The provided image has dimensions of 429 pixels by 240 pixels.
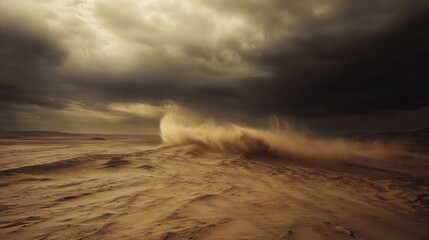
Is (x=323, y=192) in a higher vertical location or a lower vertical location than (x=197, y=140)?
lower

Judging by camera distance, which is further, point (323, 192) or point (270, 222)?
point (323, 192)

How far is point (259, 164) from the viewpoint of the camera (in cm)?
1315

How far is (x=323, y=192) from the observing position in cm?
812

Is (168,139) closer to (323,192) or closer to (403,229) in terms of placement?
(323,192)

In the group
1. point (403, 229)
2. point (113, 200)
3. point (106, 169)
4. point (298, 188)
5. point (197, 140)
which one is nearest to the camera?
point (403, 229)

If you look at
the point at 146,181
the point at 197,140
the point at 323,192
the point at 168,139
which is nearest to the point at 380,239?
the point at 323,192

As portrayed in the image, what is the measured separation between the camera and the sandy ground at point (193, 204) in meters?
4.30

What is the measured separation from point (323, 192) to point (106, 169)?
7584mm

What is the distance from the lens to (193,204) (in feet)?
19.0

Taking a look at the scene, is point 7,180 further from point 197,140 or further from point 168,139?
point 168,139

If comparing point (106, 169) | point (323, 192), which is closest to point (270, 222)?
point (323, 192)

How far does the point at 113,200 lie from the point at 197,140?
548 inches

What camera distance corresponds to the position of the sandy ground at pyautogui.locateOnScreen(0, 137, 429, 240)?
14.1ft

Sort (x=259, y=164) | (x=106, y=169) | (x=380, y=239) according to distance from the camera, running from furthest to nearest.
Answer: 1. (x=259, y=164)
2. (x=106, y=169)
3. (x=380, y=239)
